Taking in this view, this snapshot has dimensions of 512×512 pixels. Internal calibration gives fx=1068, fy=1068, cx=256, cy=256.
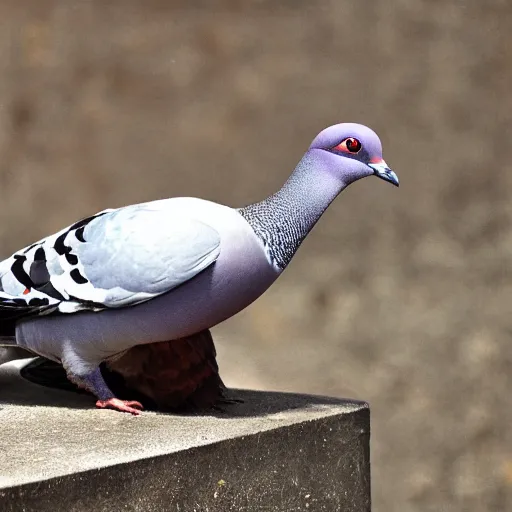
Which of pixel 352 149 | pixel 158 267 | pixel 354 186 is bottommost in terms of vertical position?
pixel 158 267

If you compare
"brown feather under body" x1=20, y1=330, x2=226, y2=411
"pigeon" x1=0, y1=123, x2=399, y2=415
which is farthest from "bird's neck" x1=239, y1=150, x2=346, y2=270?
"brown feather under body" x1=20, y1=330, x2=226, y2=411

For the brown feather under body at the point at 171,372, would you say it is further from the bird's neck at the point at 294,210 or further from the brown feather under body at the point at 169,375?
the bird's neck at the point at 294,210

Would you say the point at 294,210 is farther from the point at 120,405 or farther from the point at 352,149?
the point at 120,405

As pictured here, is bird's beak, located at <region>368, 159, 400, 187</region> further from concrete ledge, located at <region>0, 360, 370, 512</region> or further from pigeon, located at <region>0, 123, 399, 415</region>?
concrete ledge, located at <region>0, 360, 370, 512</region>

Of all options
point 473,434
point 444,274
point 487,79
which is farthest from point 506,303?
point 487,79

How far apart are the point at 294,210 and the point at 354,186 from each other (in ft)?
5.00

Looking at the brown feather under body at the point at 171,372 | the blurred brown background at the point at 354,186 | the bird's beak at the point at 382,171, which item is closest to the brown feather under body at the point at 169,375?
the brown feather under body at the point at 171,372

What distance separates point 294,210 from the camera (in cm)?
Result: 111

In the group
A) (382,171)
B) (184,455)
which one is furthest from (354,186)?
(184,455)

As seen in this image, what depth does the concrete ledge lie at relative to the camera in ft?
3.16

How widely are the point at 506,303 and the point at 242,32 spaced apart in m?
0.93

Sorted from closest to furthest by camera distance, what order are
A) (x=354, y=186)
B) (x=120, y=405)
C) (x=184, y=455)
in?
(x=184, y=455) < (x=120, y=405) < (x=354, y=186)

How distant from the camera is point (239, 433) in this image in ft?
3.57

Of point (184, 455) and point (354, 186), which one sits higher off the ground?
point (354, 186)
